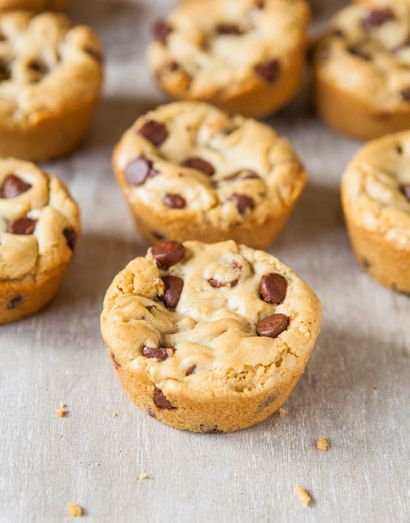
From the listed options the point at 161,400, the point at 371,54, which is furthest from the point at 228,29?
the point at 161,400

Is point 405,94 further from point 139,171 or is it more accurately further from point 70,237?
point 70,237

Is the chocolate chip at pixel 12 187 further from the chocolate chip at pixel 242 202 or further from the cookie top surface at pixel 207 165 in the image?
the chocolate chip at pixel 242 202

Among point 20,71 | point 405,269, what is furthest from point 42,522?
point 20,71

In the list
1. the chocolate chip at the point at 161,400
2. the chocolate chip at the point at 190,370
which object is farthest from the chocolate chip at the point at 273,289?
the chocolate chip at the point at 161,400

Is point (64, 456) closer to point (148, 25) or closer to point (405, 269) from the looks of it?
point (405, 269)

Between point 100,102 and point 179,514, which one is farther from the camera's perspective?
point 100,102
